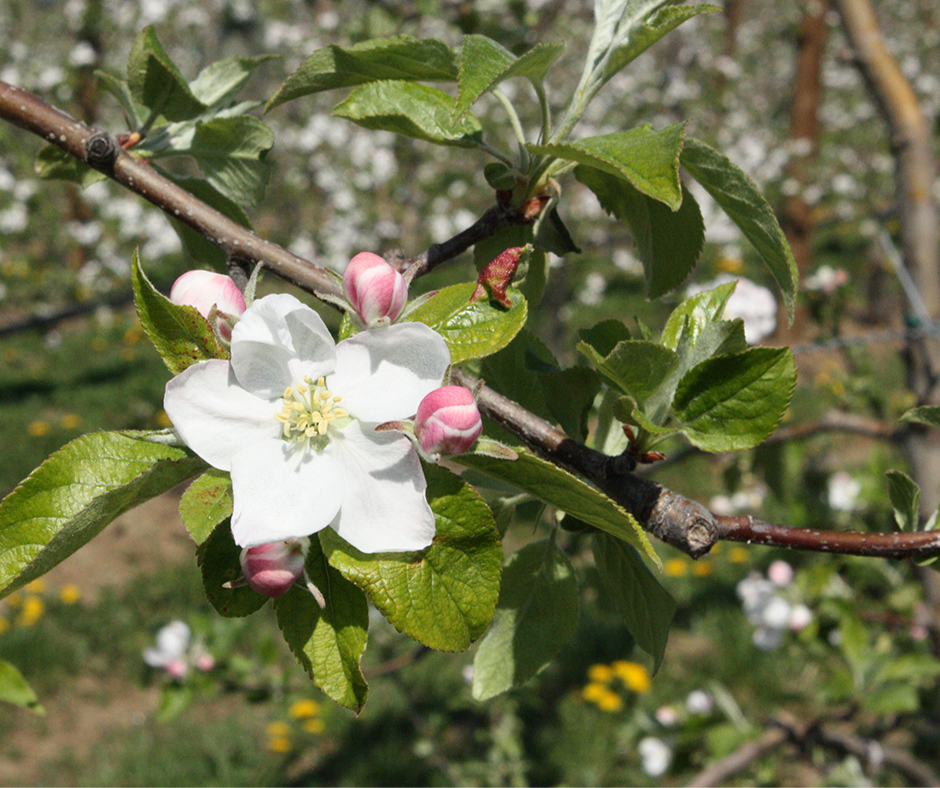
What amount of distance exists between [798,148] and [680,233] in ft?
21.6

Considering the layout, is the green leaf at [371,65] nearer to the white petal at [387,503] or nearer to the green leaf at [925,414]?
the white petal at [387,503]

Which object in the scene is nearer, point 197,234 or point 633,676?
point 197,234

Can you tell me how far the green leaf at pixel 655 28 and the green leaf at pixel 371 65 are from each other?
6.5 inches

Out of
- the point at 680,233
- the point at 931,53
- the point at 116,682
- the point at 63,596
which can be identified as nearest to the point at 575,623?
the point at 680,233

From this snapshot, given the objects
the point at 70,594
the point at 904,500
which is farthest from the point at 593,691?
the point at 904,500

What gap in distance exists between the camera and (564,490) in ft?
1.62

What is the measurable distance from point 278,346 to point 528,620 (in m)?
0.41

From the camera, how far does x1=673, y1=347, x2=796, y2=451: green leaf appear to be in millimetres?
626

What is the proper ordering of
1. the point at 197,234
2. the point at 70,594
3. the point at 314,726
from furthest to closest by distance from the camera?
1. the point at 70,594
2. the point at 314,726
3. the point at 197,234

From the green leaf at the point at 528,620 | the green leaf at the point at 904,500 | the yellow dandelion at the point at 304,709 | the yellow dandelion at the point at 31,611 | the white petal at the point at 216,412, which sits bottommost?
the yellow dandelion at the point at 31,611

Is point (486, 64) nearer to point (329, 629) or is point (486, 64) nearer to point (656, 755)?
point (329, 629)

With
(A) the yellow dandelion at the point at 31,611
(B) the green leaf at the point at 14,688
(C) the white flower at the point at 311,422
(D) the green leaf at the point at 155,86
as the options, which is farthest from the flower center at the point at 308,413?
(A) the yellow dandelion at the point at 31,611

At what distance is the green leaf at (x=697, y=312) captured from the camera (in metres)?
0.72

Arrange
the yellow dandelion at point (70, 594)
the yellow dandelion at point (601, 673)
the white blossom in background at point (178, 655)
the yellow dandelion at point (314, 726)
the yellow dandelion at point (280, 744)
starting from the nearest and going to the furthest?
the white blossom in background at point (178, 655) → the yellow dandelion at point (280, 744) → the yellow dandelion at point (314, 726) → the yellow dandelion at point (601, 673) → the yellow dandelion at point (70, 594)
